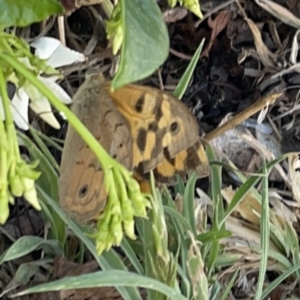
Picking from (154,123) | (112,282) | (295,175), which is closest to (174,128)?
(154,123)

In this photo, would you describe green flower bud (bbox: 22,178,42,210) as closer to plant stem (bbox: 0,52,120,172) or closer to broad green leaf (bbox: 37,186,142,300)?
plant stem (bbox: 0,52,120,172)

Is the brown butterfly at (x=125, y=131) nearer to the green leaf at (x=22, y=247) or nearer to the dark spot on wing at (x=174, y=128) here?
the dark spot on wing at (x=174, y=128)

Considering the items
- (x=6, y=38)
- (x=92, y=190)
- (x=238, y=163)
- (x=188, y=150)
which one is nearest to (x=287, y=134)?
(x=238, y=163)

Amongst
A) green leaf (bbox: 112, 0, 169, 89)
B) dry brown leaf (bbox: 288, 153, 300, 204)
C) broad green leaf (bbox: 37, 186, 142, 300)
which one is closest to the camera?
green leaf (bbox: 112, 0, 169, 89)

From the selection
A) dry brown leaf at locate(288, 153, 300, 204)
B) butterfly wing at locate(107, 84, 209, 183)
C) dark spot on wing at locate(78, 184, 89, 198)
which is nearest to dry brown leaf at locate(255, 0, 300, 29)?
dry brown leaf at locate(288, 153, 300, 204)

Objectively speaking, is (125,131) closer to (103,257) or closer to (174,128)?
(174,128)

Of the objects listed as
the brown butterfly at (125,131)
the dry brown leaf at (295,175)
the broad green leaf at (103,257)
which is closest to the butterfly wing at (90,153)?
the brown butterfly at (125,131)
